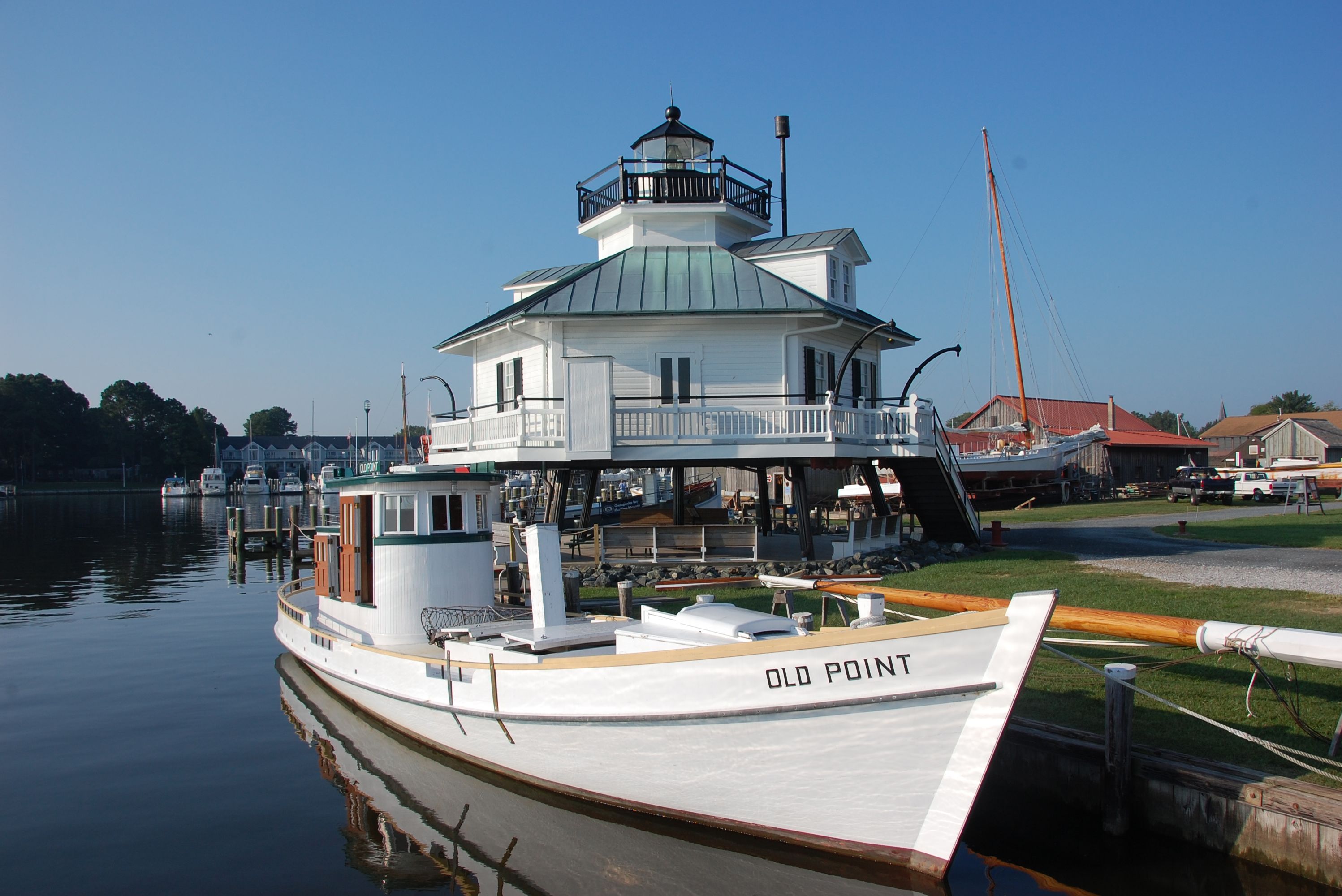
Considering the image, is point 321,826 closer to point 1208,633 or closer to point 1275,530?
point 1208,633

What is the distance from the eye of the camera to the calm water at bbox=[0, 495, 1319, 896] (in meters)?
7.96

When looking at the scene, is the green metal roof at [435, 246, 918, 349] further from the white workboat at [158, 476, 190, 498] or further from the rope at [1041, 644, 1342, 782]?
the white workboat at [158, 476, 190, 498]

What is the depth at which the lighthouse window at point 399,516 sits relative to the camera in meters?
13.0

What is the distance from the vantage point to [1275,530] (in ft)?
85.8

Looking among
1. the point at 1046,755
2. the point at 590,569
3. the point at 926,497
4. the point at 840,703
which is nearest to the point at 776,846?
the point at 840,703

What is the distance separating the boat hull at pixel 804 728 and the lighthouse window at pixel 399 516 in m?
3.80

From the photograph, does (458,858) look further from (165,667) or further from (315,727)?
(165,667)

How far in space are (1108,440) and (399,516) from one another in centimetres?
4948

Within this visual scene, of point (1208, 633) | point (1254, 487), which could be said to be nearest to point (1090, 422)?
point (1254, 487)

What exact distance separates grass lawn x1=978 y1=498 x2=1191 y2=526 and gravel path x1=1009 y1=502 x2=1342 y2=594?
5.34 metres

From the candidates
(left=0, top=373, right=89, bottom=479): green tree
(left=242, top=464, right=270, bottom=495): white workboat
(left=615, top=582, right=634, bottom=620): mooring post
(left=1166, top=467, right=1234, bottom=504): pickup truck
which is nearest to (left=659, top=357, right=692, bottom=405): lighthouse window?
(left=615, top=582, right=634, bottom=620): mooring post

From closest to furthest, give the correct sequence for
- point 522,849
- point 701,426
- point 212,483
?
point 522,849
point 701,426
point 212,483

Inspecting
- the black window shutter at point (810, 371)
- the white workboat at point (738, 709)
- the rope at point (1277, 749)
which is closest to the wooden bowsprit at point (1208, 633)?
the rope at point (1277, 749)

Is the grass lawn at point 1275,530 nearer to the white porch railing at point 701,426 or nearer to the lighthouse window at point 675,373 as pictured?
the white porch railing at point 701,426
